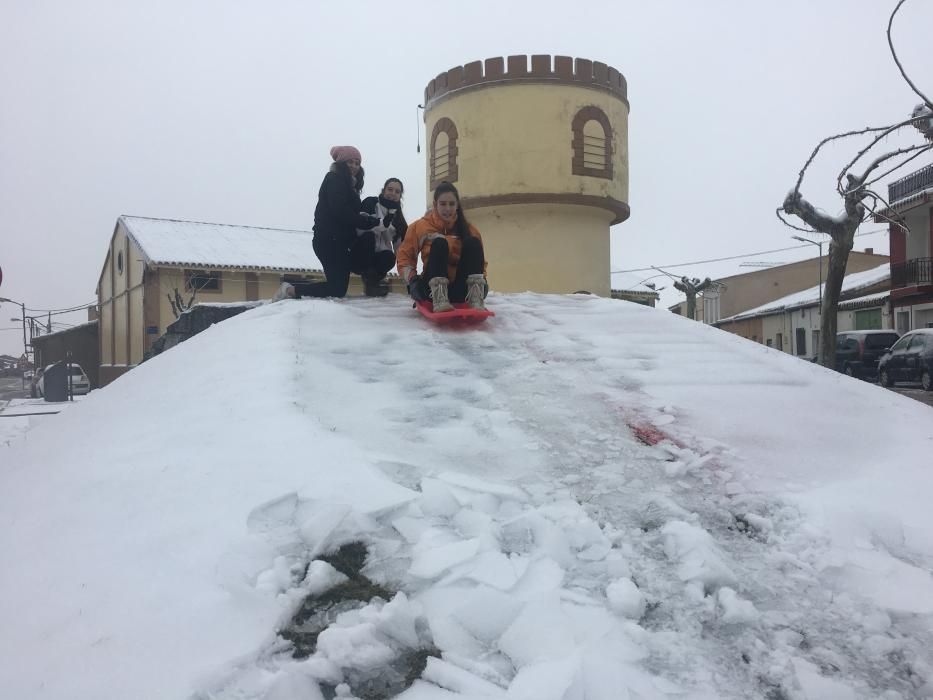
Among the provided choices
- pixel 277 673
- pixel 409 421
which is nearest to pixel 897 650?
pixel 277 673

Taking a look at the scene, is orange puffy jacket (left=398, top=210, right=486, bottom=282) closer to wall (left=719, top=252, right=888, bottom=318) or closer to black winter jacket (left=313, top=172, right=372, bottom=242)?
black winter jacket (left=313, top=172, right=372, bottom=242)

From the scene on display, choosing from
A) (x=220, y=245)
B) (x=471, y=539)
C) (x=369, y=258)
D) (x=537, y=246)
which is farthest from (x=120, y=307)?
(x=471, y=539)

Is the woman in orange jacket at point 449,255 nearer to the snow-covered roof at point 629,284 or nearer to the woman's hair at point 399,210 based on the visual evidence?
the woman's hair at point 399,210

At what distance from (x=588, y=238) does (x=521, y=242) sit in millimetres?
1108

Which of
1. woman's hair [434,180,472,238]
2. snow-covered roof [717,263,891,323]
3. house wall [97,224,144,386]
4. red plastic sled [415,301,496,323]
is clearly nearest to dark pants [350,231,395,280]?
woman's hair [434,180,472,238]

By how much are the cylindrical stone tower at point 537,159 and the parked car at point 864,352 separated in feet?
37.6

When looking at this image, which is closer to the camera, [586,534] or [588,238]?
[586,534]

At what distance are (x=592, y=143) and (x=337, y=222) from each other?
19.9ft

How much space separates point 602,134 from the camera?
10758mm

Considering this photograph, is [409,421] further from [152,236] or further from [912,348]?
[152,236]

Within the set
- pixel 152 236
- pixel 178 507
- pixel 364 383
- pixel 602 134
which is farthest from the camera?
pixel 152 236

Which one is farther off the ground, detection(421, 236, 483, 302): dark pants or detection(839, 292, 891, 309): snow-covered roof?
detection(839, 292, 891, 309): snow-covered roof

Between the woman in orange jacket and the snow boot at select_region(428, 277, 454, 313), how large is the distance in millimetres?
50

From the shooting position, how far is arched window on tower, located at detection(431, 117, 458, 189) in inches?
431
